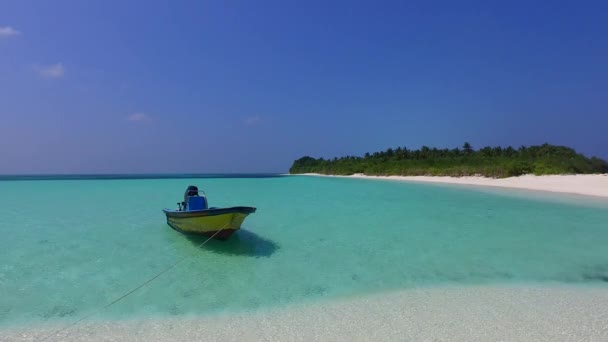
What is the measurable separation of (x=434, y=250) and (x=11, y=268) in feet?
30.0

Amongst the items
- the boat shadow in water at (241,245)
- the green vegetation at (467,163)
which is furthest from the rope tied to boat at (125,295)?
the green vegetation at (467,163)

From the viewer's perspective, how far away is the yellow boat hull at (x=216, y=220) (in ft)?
26.4

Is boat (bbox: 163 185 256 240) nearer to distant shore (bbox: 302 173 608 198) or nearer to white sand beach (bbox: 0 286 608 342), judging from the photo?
white sand beach (bbox: 0 286 608 342)

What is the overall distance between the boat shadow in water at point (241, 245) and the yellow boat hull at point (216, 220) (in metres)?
0.22

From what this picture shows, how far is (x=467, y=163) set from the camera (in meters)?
54.5

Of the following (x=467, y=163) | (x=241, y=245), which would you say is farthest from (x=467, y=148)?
(x=241, y=245)

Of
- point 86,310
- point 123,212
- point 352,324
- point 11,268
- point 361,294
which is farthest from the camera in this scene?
point 123,212

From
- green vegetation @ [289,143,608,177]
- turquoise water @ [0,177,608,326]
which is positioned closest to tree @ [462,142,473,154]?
green vegetation @ [289,143,608,177]

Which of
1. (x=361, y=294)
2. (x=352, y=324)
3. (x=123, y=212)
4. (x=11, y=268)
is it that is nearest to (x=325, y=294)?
(x=361, y=294)

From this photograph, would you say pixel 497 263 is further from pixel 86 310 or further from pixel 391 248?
pixel 86 310

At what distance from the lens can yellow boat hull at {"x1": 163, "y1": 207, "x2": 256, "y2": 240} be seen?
26.4 ft

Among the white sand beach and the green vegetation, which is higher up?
the green vegetation

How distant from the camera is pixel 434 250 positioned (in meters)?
8.61

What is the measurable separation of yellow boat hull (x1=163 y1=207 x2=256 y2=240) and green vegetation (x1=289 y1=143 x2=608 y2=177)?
123 ft
